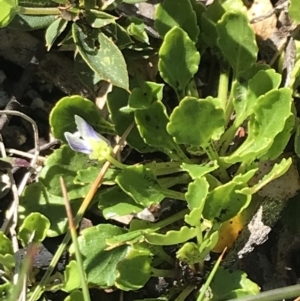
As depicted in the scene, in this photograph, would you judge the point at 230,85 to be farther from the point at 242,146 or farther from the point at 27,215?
the point at 27,215

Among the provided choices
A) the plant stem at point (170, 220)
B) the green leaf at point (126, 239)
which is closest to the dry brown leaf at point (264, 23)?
the plant stem at point (170, 220)

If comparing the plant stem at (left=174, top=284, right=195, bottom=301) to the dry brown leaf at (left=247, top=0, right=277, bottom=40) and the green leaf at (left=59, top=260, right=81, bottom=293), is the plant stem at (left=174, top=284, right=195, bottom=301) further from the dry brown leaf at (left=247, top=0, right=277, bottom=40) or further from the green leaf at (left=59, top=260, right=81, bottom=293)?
the dry brown leaf at (left=247, top=0, right=277, bottom=40)

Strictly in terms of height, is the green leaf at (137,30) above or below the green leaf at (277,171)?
above

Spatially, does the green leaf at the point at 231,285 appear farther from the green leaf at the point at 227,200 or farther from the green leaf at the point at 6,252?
the green leaf at the point at 6,252

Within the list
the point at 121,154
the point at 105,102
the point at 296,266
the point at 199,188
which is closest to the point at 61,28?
the point at 105,102

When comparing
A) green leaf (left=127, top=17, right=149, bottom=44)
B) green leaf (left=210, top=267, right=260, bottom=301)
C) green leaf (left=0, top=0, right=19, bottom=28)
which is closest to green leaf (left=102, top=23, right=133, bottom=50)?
green leaf (left=127, top=17, right=149, bottom=44)

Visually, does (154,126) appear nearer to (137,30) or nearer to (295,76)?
(137,30)

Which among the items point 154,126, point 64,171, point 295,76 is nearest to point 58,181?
point 64,171
